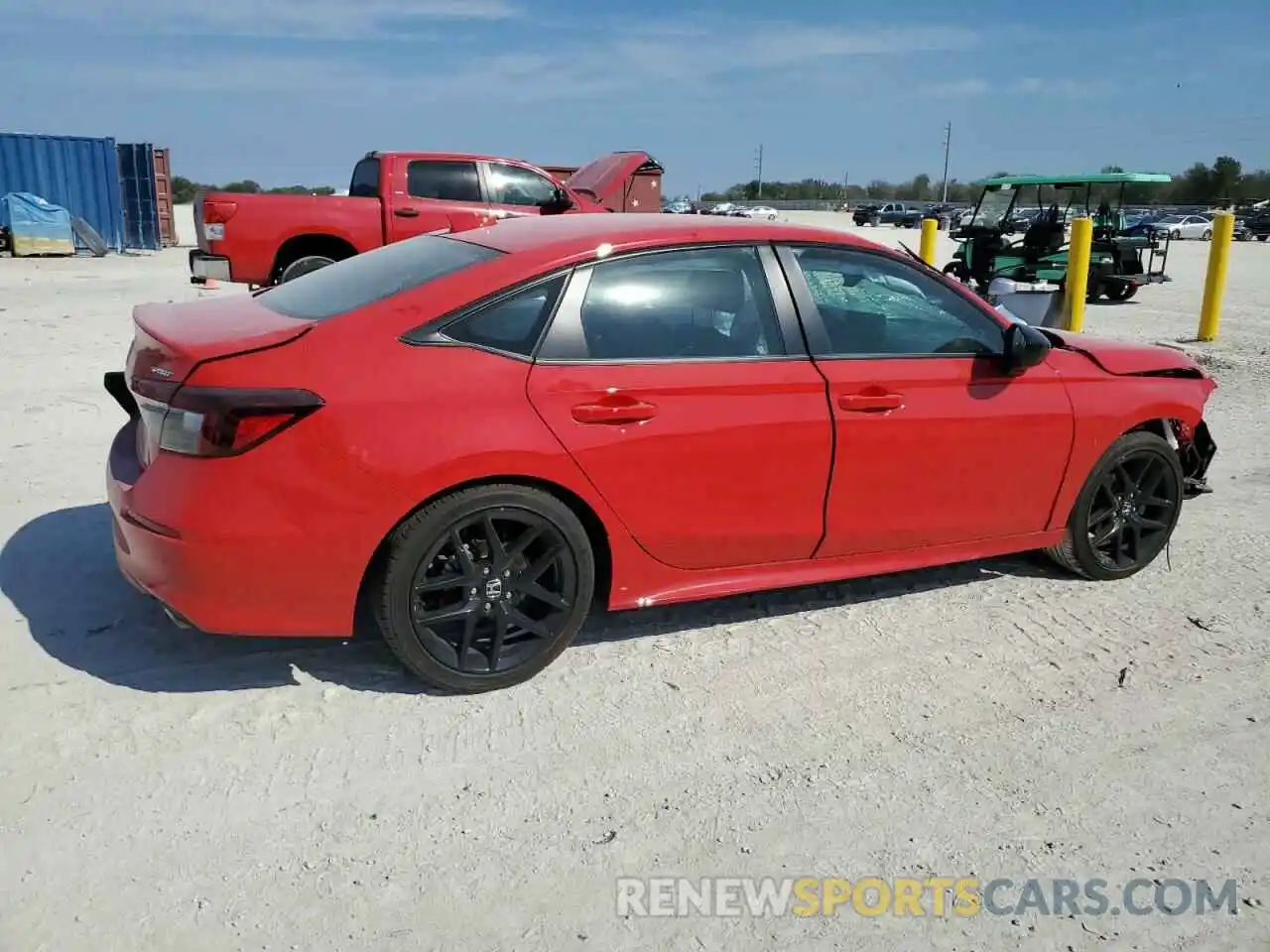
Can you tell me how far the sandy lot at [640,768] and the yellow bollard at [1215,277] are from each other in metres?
7.92

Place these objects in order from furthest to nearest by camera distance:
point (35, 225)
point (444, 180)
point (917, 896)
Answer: point (35, 225), point (444, 180), point (917, 896)

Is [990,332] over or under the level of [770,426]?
over

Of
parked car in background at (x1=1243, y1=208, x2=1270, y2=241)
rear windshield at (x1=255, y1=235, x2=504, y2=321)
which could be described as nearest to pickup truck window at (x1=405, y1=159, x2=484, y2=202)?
rear windshield at (x1=255, y1=235, x2=504, y2=321)

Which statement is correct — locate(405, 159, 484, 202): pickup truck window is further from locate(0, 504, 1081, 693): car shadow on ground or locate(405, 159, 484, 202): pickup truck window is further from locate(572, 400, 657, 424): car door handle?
locate(572, 400, 657, 424): car door handle

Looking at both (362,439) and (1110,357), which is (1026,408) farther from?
(362,439)

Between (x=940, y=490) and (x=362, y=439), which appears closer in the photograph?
(x=362, y=439)

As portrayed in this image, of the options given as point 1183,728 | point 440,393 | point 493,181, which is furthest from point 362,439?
point 493,181

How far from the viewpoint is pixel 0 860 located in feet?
8.37

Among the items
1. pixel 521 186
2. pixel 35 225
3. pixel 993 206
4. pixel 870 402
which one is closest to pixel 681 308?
pixel 870 402

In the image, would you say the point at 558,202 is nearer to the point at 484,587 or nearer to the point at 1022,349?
the point at 1022,349

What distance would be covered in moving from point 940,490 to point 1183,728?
119 cm

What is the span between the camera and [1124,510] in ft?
15.0

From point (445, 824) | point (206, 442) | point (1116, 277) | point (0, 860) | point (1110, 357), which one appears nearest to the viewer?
point (0, 860)

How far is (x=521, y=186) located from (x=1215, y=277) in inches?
309
